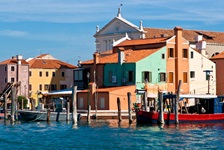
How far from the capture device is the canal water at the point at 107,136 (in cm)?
4012

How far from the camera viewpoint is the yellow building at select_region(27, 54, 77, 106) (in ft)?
289

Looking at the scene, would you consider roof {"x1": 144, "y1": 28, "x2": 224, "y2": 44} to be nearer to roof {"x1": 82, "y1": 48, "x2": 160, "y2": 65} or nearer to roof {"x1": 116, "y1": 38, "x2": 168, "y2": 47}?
roof {"x1": 116, "y1": 38, "x2": 168, "y2": 47}

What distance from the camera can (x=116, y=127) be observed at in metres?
51.6

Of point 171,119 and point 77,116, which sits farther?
point 77,116

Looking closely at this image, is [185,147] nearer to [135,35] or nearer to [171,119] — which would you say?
[171,119]

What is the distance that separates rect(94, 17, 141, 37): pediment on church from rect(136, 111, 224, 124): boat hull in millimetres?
31665

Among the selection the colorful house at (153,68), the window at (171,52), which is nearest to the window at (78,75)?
the colorful house at (153,68)

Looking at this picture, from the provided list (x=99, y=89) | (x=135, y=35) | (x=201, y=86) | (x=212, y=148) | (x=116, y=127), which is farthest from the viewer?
(x=135, y=35)

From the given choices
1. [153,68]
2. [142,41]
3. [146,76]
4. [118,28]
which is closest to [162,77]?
[153,68]

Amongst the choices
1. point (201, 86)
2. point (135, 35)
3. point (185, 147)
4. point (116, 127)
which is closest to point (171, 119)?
point (116, 127)

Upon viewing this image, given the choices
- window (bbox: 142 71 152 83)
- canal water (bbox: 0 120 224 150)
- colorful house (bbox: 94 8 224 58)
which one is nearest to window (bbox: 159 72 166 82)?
window (bbox: 142 71 152 83)

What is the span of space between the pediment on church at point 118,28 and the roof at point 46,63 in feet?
20.0

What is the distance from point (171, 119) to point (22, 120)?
13.8m

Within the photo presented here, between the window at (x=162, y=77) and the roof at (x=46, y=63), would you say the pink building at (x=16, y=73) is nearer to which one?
the roof at (x=46, y=63)
